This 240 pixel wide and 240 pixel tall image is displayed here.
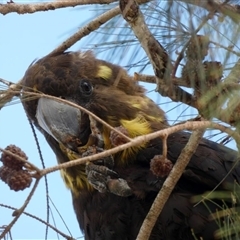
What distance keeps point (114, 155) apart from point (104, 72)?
394 mm

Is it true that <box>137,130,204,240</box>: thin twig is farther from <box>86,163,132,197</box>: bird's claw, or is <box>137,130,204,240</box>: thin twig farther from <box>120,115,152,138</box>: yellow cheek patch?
<box>120,115,152,138</box>: yellow cheek patch

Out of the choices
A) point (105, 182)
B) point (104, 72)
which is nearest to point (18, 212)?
point (105, 182)

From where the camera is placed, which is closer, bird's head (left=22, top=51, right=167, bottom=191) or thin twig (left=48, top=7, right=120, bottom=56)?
thin twig (left=48, top=7, right=120, bottom=56)

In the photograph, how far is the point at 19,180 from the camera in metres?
1.44

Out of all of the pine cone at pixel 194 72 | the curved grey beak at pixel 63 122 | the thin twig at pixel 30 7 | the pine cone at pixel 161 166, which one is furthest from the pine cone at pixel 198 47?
the curved grey beak at pixel 63 122

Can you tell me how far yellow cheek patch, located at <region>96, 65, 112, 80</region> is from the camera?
259 centimetres

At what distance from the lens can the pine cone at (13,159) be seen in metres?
1.47

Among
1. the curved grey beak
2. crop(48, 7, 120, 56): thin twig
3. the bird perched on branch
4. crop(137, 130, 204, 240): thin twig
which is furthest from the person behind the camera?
the curved grey beak

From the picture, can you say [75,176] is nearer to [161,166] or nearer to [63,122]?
[63,122]

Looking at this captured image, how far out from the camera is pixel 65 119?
2363mm

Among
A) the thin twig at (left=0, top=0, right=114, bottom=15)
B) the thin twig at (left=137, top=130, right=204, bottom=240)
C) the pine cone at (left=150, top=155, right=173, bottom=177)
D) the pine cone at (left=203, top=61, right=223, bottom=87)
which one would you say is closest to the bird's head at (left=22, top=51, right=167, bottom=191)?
the thin twig at (left=0, top=0, right=114, bottom=15)

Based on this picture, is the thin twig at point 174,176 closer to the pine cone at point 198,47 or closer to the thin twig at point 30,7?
the pine cone at point 198,47

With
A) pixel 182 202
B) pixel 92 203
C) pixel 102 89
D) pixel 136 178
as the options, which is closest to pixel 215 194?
pixel 182 202

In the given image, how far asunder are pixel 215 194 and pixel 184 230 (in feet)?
0.68
